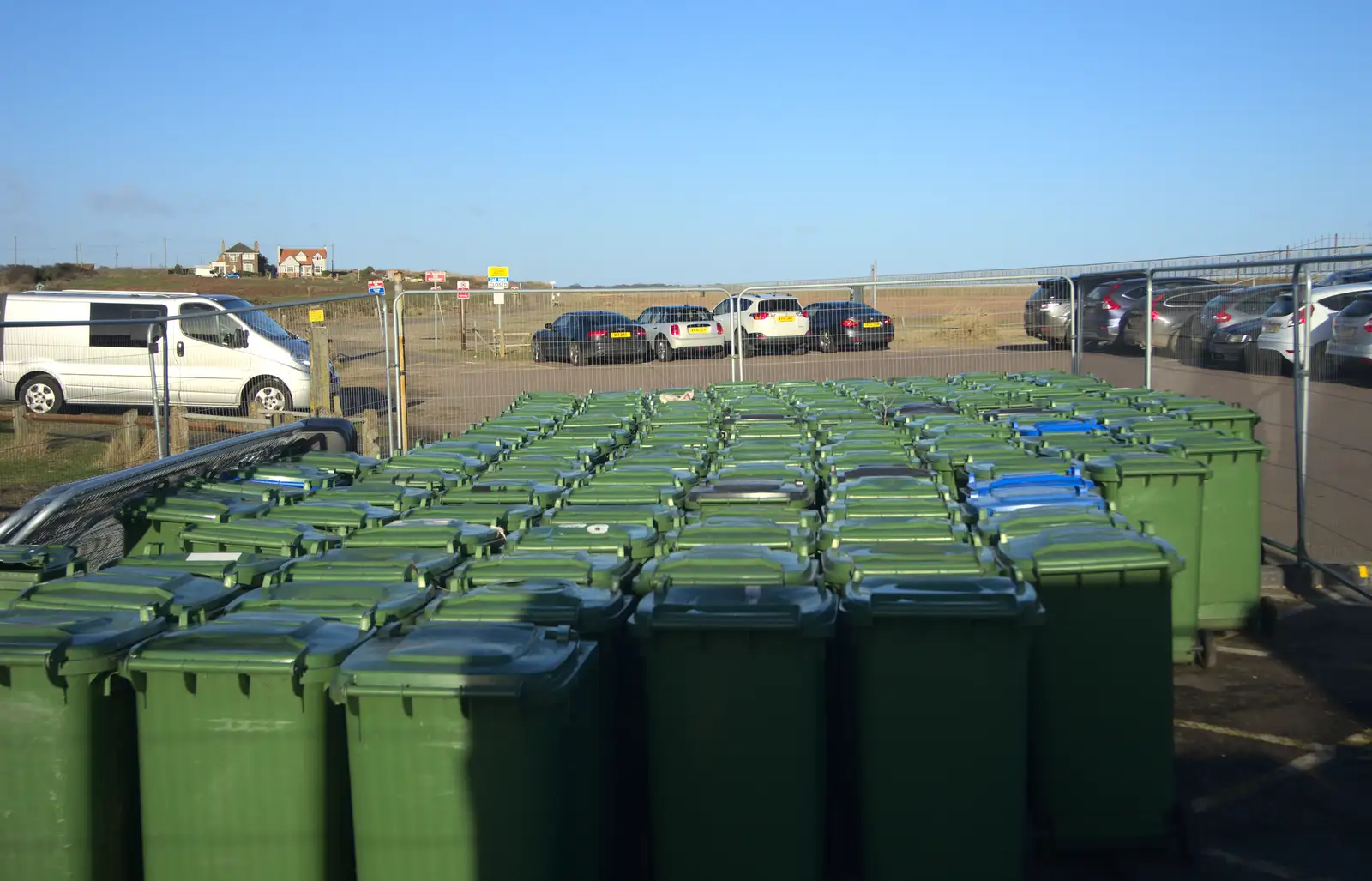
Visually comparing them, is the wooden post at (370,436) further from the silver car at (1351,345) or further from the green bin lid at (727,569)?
the silver car at (1351,345)

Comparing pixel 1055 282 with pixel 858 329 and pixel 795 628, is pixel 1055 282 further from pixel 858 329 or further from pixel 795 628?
pixel 795 628

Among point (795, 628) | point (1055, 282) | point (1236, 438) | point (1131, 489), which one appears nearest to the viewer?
point (795, 628)

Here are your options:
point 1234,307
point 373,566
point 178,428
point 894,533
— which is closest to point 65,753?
point 373,566

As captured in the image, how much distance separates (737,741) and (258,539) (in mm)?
3059

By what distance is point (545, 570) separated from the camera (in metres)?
5.14

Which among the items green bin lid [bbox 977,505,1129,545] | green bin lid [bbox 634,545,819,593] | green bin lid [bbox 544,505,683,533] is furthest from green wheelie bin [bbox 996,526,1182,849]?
green bin lid [bbox 544,505,683,533]

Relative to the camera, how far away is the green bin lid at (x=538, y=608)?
4.58 m

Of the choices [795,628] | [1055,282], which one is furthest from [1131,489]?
[1055,282]

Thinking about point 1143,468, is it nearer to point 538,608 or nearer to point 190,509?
point 538,608

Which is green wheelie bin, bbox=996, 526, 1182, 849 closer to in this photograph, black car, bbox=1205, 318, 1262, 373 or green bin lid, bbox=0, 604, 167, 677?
green bin lid, bbox=0, 604, 167, 677

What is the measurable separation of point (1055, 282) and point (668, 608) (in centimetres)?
1177

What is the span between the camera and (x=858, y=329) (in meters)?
15.7

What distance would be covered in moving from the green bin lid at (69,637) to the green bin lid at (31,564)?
1.04 metres

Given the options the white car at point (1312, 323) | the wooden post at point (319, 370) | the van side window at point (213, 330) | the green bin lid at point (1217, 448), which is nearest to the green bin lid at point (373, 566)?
the green bin lid at point (1217, 448)
